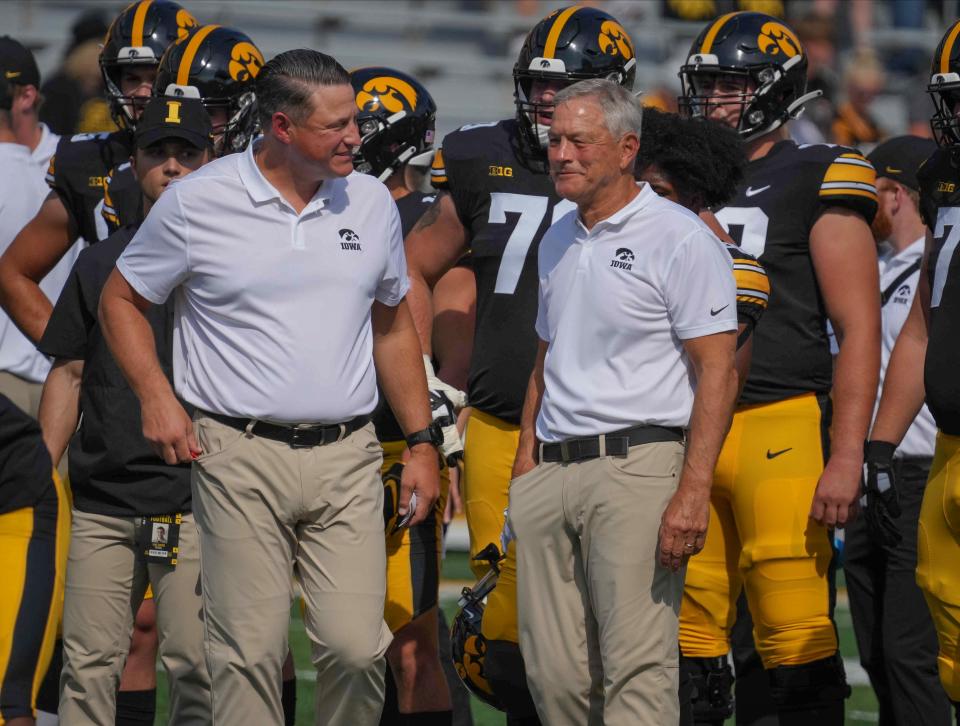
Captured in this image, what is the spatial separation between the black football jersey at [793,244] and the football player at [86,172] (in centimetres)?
217

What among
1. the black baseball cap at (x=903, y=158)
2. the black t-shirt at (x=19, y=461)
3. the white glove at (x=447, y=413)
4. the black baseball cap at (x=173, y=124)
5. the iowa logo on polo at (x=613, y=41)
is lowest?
the white glove at (x=447, y=413)

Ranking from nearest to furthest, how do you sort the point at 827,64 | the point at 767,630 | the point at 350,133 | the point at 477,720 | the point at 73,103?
the point at 350,133 < the point at 767,630 < the point at 477,720 < the point at 73,103 < the point at 827,64

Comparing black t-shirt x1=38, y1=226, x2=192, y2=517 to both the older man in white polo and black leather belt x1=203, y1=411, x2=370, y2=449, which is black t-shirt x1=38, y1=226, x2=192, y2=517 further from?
the older man in white polo

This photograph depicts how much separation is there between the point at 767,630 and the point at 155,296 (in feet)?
6.43

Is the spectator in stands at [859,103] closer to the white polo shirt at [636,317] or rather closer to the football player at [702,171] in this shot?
the football player at [702,171]

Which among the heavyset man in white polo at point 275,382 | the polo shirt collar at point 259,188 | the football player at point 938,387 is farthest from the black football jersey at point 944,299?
the polo shirt collar at point 259,188

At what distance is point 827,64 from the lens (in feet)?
40.0

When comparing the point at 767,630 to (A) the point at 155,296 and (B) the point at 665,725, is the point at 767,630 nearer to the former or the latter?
(B) the point at 665,725

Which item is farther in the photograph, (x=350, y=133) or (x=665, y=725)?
(x=350, y=133)

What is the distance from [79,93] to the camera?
10.4m

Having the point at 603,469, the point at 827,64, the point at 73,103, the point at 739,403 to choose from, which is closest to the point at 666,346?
the point at 603,469

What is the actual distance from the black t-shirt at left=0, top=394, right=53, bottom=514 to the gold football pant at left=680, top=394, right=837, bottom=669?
1.91 meters

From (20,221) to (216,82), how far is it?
1.06m

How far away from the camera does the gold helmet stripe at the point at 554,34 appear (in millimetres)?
5008
